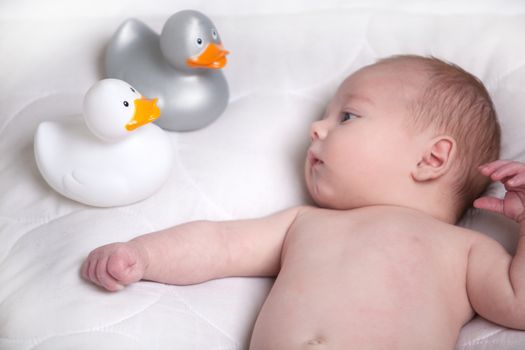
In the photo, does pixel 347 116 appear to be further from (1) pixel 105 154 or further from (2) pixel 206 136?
(1) pixel 105 154

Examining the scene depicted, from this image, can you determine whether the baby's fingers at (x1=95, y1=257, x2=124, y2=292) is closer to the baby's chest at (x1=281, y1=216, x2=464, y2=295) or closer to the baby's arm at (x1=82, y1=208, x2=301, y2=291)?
the baby's arm at (x1=82, y1=208, x2=301, y2=291)

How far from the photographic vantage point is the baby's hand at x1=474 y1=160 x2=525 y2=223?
1.19 metres

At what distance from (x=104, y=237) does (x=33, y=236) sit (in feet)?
0.39

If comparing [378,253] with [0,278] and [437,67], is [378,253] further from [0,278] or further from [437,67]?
[0,278]

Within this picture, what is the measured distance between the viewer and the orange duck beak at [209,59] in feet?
4.53

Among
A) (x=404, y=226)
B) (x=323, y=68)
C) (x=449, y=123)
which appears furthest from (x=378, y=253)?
(x=323, y=68)

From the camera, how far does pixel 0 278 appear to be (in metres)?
1.18

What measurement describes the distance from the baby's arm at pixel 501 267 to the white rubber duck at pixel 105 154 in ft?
1.82

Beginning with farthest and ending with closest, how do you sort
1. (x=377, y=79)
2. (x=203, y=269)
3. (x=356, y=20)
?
1. (x=356, y=20)
2. (x=377, y=79)
3. (x=203, y=269)

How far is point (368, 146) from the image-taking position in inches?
49.5

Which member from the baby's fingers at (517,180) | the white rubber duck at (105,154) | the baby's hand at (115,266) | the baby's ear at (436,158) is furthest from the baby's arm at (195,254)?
the baby's fingers at (517,180)

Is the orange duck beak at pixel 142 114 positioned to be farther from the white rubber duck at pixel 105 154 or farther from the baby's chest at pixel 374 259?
the baby's chest at pixel 374 259

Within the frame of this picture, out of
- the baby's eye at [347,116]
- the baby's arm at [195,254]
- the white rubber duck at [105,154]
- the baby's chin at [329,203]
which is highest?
the baby's eye at [347,116]

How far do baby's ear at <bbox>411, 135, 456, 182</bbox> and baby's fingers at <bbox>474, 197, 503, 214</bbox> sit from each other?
79mm
